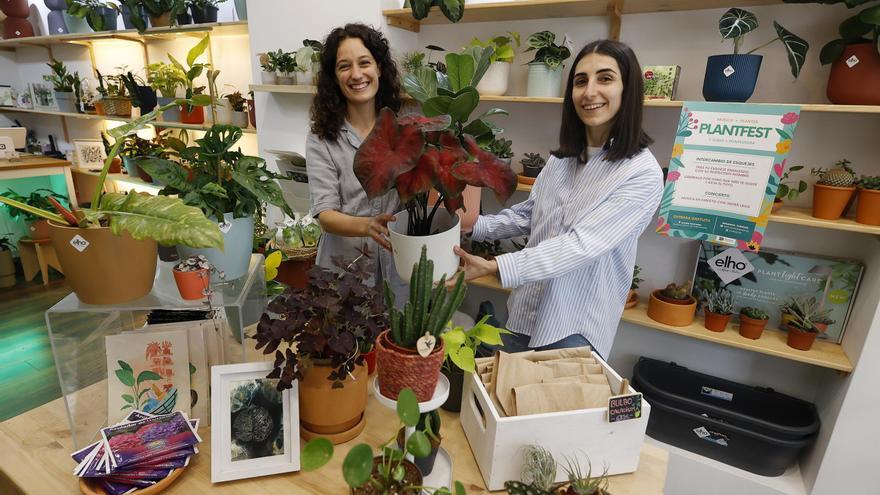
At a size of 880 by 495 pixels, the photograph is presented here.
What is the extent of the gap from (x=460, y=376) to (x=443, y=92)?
0.67m

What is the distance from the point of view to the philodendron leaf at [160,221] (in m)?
0.87

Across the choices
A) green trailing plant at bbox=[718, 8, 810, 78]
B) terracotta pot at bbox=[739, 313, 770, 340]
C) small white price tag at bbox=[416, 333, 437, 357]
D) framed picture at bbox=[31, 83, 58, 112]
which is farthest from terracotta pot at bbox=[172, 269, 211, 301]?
framed picture at bbox=[31, 83, 58, 112]

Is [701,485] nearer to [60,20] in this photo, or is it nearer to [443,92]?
[443,92]

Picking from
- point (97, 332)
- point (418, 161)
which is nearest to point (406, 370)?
point (418, 161)

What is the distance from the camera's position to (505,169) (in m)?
0.92

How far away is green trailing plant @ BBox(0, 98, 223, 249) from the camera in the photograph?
88cm

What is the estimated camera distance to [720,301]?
2.17 metres

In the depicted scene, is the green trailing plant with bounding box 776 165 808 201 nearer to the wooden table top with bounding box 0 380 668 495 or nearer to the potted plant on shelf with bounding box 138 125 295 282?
the wooden table top with bounding box 0 380 668 495

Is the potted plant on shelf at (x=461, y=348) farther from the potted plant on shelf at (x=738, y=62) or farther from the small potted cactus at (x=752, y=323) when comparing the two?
the small potted cactus at (x=752, y=323)

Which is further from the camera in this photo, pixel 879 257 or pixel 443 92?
pixel 879 257

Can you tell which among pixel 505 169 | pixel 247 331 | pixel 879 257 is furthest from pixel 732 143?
pixel 247 331

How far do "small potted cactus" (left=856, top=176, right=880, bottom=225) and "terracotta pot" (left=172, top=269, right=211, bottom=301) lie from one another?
2.27 m

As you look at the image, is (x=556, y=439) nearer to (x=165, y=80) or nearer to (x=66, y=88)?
(x=165, y=80)

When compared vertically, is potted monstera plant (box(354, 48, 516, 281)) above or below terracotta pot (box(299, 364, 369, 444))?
above
